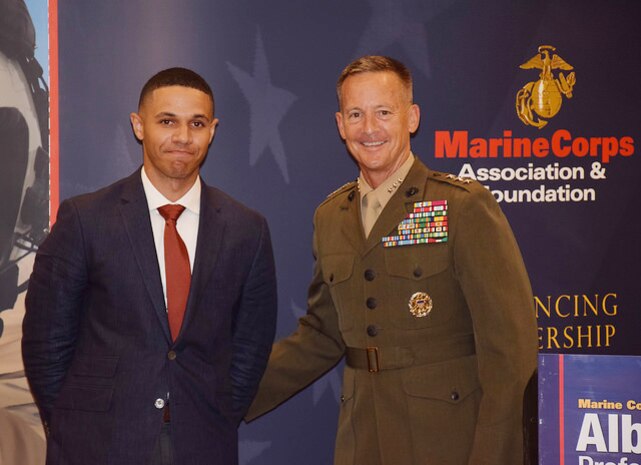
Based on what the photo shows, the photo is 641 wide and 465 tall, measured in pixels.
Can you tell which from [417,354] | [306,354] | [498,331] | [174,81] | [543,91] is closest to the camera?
[498,331]

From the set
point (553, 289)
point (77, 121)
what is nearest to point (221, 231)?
point (77, 121)

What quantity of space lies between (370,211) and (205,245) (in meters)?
0.56

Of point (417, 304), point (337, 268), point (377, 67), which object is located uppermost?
point (377, 67)

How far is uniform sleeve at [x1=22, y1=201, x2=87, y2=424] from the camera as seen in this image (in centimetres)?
247

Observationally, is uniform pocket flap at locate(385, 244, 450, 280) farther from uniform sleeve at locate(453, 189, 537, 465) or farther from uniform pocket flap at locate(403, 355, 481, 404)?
uniform pocket flap at locate(403, 355, 481, 404)

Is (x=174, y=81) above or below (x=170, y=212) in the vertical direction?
above

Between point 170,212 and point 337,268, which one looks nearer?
point 170,212

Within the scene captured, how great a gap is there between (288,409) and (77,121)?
1449mm

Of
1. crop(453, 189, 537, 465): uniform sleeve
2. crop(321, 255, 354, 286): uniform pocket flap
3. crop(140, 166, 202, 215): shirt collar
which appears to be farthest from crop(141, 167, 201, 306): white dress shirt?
crop(453, 189, 537, 465): uniform sleeve

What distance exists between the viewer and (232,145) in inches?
134

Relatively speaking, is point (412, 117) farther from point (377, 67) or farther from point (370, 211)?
point (370, 211)

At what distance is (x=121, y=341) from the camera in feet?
8.02

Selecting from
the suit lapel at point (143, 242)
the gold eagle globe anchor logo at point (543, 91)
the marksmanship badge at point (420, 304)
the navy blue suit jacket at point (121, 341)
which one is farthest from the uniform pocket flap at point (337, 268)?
the gold eagle globe anchor logo at point (543, 91)

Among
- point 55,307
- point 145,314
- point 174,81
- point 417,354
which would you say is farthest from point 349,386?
point 174,81
